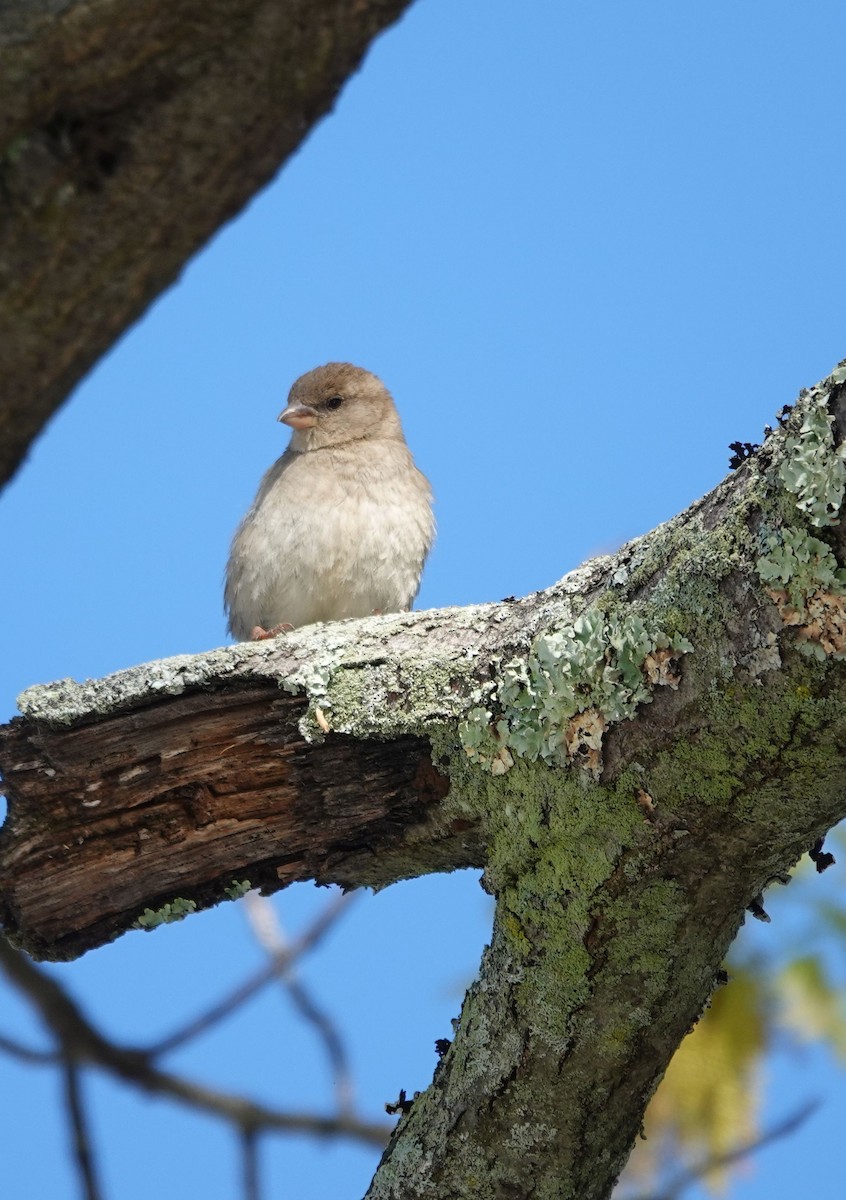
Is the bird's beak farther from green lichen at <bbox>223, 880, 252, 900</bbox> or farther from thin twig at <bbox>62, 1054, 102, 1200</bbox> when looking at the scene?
green lichen at <bbox>223, 880, 252, 900</bbox>

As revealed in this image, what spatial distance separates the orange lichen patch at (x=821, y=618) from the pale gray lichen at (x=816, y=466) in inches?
5.7

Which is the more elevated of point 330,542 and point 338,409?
point 338,409

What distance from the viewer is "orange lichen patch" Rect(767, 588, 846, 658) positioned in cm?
262

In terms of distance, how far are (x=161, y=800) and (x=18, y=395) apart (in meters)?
2.04

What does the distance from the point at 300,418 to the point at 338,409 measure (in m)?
0.23

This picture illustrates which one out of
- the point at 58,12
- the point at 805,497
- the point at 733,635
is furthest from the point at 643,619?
the point at 58,12

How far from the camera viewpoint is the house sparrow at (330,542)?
5617 millimetres

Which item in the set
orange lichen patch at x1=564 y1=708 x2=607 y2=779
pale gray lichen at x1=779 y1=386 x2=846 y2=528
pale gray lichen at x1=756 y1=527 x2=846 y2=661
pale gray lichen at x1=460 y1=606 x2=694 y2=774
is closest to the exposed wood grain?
pale gray lichen at x1=460 y1=606 x2=694 y2=774

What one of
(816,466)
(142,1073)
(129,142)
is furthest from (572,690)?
(142,1073)

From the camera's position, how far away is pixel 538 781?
10.7ft

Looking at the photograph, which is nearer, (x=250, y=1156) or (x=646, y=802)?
(x=646, y=802)

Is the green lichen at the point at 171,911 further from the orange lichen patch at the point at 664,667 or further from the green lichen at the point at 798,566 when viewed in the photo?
the green lichen at the point at 798,566

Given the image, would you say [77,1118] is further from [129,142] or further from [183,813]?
[129,142]

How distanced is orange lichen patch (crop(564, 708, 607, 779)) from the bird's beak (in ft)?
12.2
